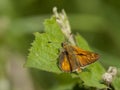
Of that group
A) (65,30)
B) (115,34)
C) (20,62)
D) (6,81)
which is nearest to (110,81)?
(65,30)

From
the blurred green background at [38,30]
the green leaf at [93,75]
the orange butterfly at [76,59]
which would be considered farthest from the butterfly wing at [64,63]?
the blurred green background at [38,30]

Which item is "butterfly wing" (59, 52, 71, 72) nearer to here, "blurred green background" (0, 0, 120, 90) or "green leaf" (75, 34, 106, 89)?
"green leaf" (75, 34, 106, 89)

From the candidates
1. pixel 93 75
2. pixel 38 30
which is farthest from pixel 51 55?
pixel 38 30

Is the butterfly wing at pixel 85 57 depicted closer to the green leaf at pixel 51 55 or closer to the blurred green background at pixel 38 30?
the green leaf at pixel 51 55

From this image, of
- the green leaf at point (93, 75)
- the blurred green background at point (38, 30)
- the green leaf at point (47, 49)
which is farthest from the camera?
the blurred green background at point (38, 30)

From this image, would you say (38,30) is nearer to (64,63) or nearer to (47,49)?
(47,49)

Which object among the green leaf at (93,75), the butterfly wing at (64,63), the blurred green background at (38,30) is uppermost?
the blurred green background at (38,30)
